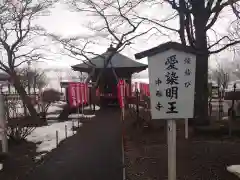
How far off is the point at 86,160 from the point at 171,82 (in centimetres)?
460

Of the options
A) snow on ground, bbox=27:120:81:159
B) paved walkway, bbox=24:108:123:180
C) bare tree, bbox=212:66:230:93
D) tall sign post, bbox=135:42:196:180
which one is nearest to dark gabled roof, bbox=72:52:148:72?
snow on ground, bbox=27:120:81:159

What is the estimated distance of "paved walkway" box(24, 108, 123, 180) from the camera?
7.35m

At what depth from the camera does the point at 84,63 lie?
2480cm

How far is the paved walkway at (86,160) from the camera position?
735cm

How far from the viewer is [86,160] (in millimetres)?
8750

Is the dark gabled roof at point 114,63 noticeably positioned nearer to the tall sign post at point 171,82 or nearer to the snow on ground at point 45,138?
the snow on ground at point 45,138

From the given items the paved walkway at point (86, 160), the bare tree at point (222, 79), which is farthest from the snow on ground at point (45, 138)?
the bare tree at point (222, 79)

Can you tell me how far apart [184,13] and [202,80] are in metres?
2.60

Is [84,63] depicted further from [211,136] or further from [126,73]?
[211,136]

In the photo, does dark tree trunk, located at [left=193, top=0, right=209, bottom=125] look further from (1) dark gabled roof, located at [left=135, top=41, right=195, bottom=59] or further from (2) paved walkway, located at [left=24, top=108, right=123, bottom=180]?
(1) dark gabled roof, located at [left=135, top=41, right=195, bottom=59]

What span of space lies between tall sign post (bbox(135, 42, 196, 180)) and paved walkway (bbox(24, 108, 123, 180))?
2.59 m

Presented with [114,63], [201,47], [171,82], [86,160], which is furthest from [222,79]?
[171,82]

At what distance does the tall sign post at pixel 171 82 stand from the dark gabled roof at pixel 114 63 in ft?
60.3

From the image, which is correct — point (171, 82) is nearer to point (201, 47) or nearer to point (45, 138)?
point (201, 47)
